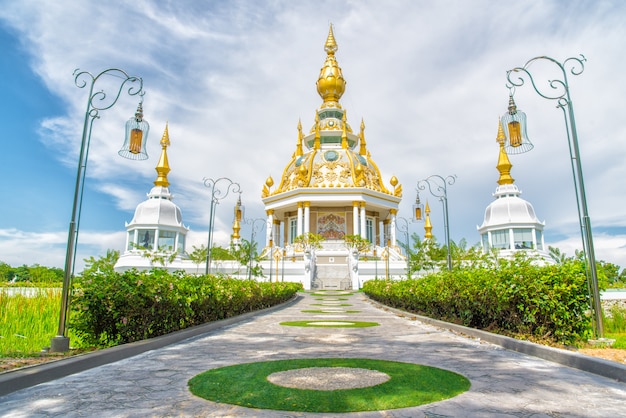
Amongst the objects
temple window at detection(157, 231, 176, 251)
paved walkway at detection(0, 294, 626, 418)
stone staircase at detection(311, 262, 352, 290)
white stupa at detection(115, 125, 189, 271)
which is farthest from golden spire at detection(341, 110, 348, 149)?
paved walkway at detection(0, 294, 626, 418)

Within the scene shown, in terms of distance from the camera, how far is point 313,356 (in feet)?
21.4

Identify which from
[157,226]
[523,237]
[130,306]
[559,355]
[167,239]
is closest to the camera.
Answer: [559,355]

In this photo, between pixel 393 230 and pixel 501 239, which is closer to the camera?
pixel 501 239

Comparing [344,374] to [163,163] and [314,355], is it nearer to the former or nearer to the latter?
[314,355]

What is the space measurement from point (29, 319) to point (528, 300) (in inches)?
405

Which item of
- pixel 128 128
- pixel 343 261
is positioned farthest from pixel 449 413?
pixel 343 261

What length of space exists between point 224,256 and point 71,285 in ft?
103

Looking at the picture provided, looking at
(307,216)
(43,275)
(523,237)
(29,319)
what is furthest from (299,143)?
(29,319)

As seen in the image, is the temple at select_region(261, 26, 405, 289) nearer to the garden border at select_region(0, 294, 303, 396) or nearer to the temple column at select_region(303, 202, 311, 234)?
the temple column at select_region(303, 202, 311, 234)

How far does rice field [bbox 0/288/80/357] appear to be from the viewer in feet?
26.2

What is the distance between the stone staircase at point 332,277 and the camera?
3347 centimetres

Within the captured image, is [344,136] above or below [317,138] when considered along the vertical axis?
above

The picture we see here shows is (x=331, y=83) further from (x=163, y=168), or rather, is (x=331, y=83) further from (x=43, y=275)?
(x=43, y=275)

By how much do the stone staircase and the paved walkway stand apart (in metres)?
25.2
